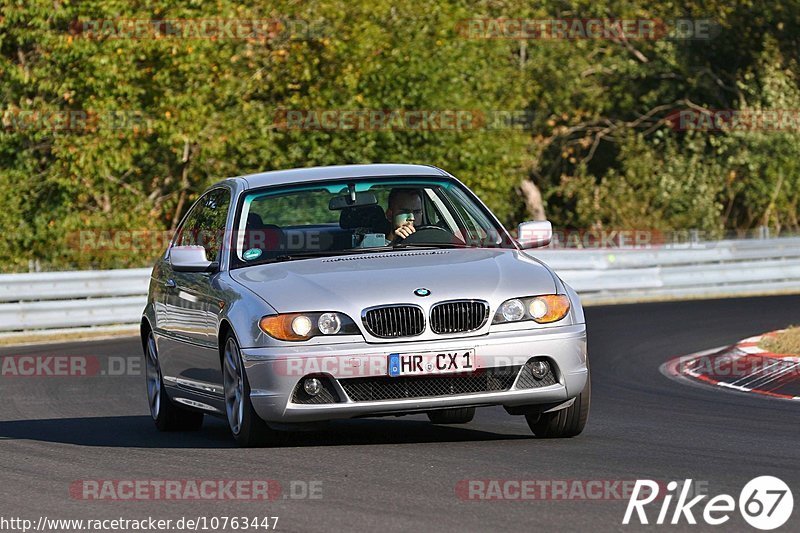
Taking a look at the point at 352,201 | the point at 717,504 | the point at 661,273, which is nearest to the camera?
the point at 717,504

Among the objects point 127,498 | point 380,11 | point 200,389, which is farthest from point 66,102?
point 127,498

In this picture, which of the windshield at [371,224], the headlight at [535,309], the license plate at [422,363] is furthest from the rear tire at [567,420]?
the windshield at [371,224]

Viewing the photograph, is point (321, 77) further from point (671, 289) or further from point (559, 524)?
point (559, 524)

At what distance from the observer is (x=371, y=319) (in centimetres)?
885

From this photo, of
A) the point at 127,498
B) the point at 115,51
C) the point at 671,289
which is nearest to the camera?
the point at 127,498

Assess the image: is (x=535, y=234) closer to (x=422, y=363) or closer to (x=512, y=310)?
(x=512, y=310)

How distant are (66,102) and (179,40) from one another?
2249 millimetres

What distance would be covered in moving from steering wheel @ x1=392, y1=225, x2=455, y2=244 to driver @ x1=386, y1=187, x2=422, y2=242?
41mm

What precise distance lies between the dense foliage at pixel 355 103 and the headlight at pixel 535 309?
62.8 feet

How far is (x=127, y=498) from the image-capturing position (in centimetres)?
773

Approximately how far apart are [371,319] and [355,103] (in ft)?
74.3

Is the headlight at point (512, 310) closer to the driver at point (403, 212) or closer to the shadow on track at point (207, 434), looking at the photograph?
the shadow on track at point (207, 434)

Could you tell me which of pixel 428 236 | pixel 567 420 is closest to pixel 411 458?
pixel 567 420

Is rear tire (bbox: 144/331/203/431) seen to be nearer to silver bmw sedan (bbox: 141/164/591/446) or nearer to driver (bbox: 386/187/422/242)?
silver bmw sedan (bbox: 141/164/591/446)
